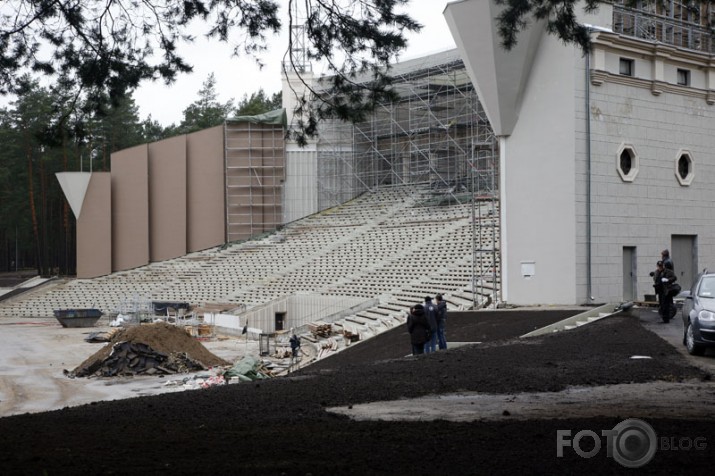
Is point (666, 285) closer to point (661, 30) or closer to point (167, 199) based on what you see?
point (661, 30)

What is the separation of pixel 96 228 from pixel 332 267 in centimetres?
1946

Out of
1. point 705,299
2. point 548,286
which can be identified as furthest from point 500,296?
point 705,299

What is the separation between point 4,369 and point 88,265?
96.8 feet

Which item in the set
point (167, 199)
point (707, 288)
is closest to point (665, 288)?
point (707, 288)

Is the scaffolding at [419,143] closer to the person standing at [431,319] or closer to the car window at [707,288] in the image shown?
the person standing at [431,319]

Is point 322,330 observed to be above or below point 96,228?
below

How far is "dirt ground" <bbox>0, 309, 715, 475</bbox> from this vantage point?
20.5ft

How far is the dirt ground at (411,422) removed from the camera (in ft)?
20.5

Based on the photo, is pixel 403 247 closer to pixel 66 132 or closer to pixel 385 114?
pixel 385 114

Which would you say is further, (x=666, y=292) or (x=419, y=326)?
(x=666, y=292)

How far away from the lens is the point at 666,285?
1961 centimetres

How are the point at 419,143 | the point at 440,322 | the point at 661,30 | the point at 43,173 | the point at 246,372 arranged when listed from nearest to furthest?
the point at 440,322 → the point at 246,372 → the point at 661,30 → the point at 419,143 → the point at 43,173

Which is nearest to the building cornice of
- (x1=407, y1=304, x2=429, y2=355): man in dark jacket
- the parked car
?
(x1=407, y1=304, x2=429, y2=355): man in dark jacket

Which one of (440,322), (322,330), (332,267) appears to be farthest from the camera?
(332,267)
